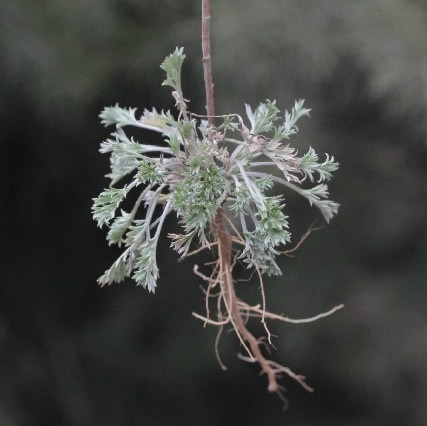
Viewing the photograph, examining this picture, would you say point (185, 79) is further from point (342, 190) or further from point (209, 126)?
point (209, 126)

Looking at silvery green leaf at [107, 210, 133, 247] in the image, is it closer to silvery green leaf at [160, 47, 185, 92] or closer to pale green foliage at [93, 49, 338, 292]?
pale green foliage at [93, 49, 338, 292]

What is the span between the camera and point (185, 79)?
7.16 feet

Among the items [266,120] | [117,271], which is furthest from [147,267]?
[266,120]

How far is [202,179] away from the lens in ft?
2.00

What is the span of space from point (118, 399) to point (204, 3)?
257 centimetres

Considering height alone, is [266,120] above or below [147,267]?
above

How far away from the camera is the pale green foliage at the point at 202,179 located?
1.92 feet

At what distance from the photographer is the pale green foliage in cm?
59

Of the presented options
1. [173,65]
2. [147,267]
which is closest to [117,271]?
[147,267]

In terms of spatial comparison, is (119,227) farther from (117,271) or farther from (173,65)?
(173,65)

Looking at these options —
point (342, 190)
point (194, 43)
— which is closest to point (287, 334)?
point (342, 190)

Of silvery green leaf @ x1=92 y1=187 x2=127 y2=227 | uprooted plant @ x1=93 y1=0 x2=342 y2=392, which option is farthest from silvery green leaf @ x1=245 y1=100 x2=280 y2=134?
silvery green leaf @ x1=92 y1=187 x2=127 y2=227

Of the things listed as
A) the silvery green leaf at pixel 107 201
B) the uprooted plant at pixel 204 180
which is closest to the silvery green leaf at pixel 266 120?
the uprooted plant at pixel 204 180

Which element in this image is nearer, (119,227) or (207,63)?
(207,63)
